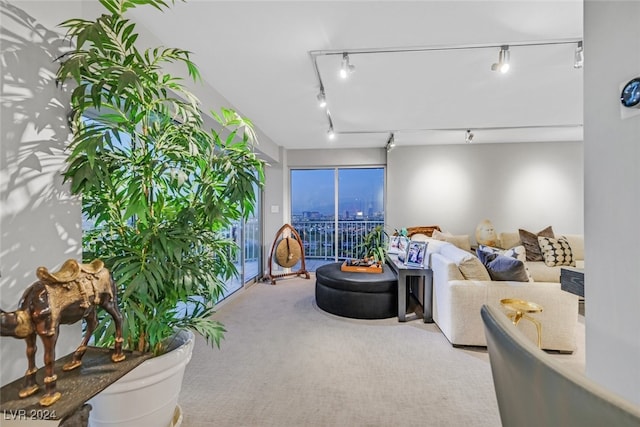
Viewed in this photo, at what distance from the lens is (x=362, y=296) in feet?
10.2

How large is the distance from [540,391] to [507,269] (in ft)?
7.80

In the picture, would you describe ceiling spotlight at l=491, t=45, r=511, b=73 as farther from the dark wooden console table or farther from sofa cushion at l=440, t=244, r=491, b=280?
the dark wooden console table

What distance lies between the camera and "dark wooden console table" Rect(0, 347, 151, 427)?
779mm

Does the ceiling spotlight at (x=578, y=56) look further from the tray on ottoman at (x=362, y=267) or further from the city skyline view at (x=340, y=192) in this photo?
the city skyline view at (x=340, y=192)

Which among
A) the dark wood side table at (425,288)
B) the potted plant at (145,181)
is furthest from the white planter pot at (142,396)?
the dark wood side table at (425,288)

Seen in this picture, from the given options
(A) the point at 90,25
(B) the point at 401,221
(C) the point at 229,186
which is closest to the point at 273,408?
(C) the point at 229,186

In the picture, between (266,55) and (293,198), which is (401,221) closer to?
(293,198)

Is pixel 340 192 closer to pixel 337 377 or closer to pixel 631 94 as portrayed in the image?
pixel 337 377

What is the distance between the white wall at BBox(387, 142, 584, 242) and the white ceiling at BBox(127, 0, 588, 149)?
1.12 m

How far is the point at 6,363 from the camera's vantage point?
986mm

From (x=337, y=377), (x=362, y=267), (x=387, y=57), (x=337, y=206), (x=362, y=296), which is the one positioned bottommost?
(x=337, y=377)

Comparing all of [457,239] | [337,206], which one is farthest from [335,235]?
[457,239]

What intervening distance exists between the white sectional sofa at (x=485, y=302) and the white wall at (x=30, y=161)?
273 centimetres

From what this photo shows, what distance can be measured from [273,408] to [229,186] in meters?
1.41
